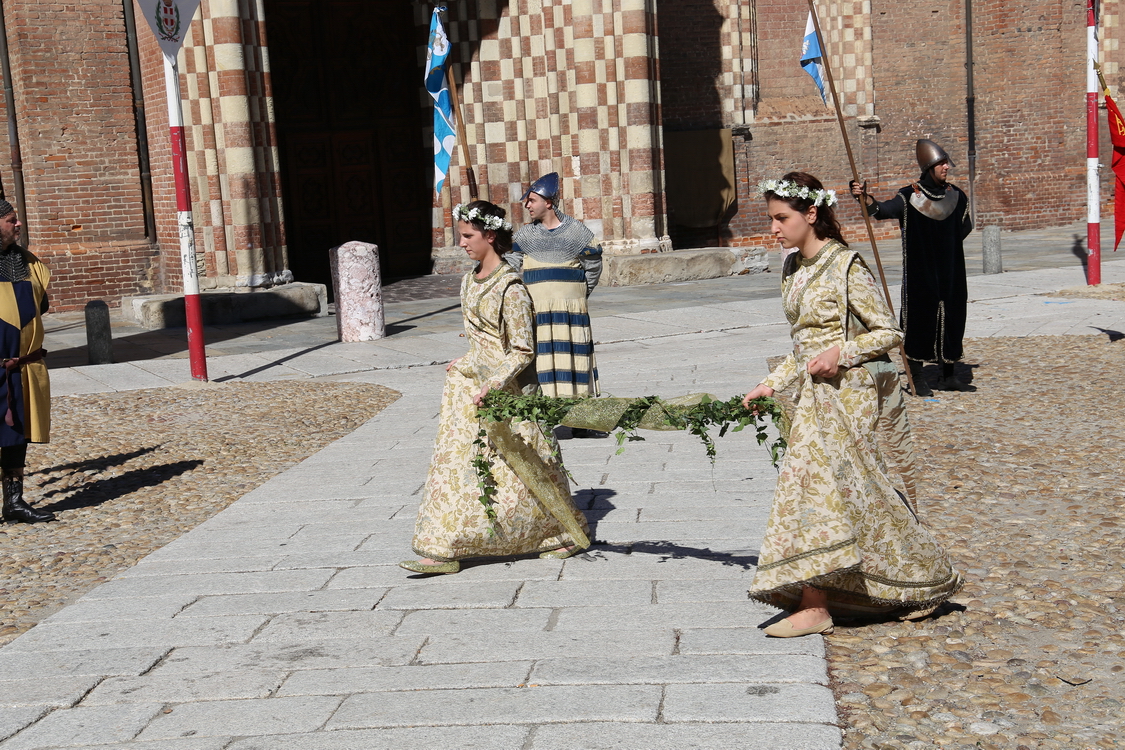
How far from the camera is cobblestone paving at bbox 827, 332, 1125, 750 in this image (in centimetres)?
363

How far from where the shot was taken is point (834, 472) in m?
4.23

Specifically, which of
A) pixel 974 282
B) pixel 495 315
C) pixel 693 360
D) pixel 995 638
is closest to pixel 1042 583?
pixel 995 638

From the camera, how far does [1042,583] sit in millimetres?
4875

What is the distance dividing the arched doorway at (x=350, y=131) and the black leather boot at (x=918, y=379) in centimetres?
1259

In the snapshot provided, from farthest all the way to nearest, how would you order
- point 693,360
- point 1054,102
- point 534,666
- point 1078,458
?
point 1054,102
point 693,360
point 1078,458
point 534,666

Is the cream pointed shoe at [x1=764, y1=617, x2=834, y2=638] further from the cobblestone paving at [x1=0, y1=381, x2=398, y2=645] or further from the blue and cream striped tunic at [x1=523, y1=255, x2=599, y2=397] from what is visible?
the blue and cream striped tunic at [x1=523, y1=255, x2=599, y2=397]

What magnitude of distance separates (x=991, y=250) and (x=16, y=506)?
13.2m

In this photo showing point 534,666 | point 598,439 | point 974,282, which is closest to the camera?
point 534,666

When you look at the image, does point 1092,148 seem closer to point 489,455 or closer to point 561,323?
point 561,323

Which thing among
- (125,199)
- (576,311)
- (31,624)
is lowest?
(31,624)

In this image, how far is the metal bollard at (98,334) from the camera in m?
12.3

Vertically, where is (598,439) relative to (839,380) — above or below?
below

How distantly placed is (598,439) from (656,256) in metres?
10.1

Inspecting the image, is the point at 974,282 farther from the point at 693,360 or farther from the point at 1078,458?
the point at 1078,458
